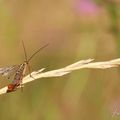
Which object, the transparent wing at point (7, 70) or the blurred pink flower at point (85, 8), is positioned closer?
the transparent wing at point (7, 70)

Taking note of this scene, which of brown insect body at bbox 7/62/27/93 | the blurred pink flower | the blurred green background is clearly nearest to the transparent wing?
brown insect body at bbox 7/62/27/93

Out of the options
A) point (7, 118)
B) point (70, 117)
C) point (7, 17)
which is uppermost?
point (7, 17)

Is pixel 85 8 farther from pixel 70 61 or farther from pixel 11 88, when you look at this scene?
pixel 11 88

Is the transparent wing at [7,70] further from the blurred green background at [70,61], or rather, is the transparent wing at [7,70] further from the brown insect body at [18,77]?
the blurred green background at [70,61]

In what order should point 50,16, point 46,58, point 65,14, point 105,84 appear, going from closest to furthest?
point 105,84
point 46,58
point 65,14
point 50,16

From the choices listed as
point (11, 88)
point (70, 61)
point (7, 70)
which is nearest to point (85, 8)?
point (70, 61)

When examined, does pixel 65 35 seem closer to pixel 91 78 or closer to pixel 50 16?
pixel 91 78

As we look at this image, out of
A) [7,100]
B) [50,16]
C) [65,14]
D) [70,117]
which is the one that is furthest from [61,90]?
[50,16]

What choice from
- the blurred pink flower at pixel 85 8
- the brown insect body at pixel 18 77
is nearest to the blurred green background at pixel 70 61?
the blurred pink flower at pixel 85 8
